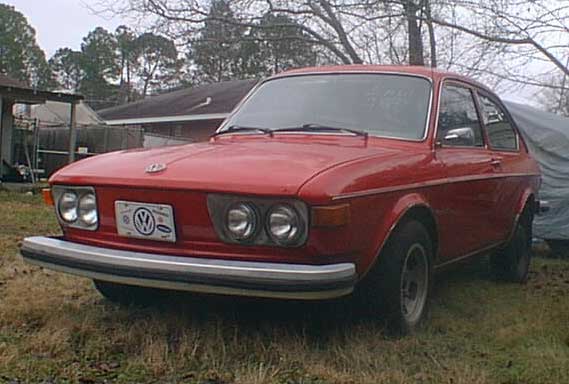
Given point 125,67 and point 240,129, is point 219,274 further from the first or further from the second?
point 125,67

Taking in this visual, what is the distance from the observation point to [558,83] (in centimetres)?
1401

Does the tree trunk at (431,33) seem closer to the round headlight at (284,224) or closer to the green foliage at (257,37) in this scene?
the green foliage at (257,37)

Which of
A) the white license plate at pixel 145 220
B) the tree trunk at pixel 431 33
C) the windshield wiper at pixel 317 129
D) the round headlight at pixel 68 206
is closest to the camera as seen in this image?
the white license plate at pixel 145 220

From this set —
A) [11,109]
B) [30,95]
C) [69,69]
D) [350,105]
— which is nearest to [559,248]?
[350,105]

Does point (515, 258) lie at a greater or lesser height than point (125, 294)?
greater

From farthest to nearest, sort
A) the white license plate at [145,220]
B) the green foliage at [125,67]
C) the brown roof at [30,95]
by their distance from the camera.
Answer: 1. the green foliage at [125,67]
2. the brown roof at [30,95]
3. the white license plate at [145,220]

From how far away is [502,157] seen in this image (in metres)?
5.46

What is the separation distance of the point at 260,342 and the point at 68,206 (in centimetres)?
133

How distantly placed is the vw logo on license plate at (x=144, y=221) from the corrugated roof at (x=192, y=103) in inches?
849

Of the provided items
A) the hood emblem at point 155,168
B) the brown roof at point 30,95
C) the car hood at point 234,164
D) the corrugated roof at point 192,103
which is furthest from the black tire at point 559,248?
the corrugated roof at point 192,103

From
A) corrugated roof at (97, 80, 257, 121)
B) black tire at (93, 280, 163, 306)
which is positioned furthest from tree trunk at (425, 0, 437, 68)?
corrugated roof at (97, 80, 257, 121)

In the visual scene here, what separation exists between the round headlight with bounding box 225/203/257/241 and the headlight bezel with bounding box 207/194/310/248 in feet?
0.05

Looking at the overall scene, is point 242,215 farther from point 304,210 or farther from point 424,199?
point 424,199

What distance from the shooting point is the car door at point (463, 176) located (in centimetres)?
441
